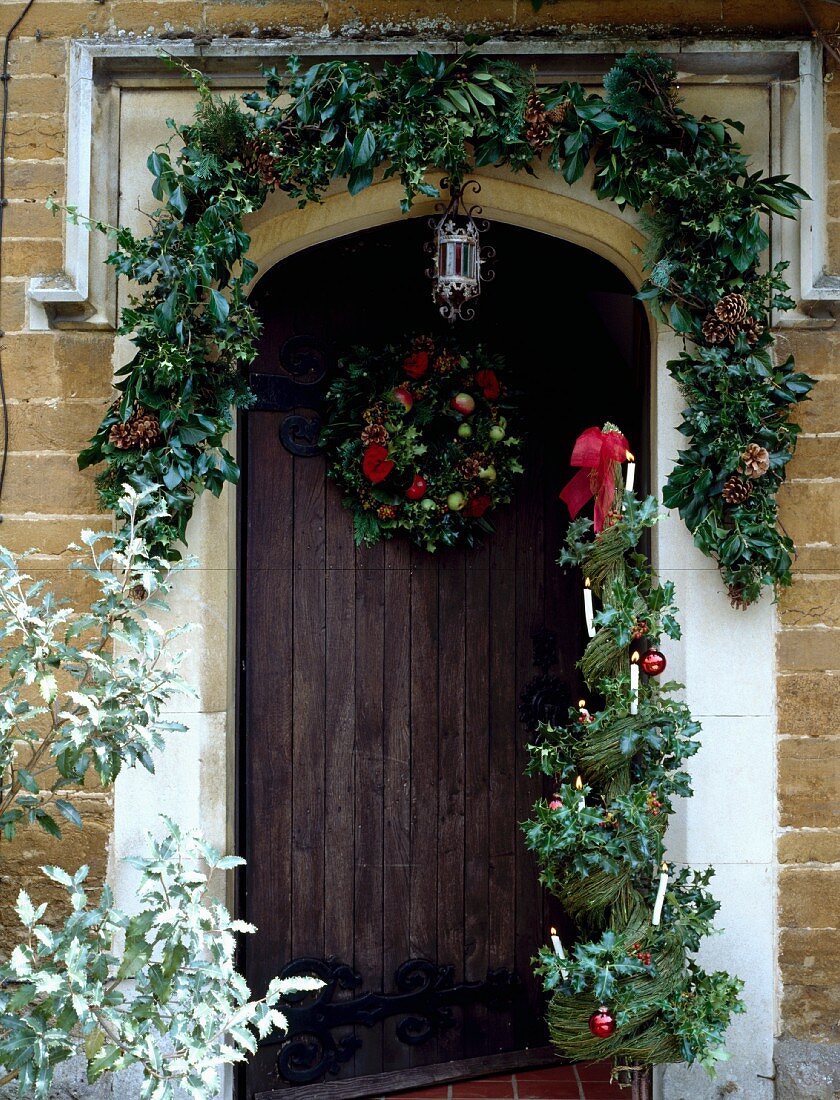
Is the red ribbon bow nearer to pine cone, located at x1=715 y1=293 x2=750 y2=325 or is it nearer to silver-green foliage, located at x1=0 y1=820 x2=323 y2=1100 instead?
pine cone, located at x1=715 y1=293 x2=750 y2=325

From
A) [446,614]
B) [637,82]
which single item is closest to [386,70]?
[637,82]

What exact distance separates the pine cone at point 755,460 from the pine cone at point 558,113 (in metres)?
1.11

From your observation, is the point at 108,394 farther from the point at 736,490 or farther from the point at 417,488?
the point at 736,490

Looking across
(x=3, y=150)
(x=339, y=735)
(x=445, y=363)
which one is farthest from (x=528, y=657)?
(x=3, y=150)

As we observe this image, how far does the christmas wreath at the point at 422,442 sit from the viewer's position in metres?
4.01

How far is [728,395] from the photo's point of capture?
337cm

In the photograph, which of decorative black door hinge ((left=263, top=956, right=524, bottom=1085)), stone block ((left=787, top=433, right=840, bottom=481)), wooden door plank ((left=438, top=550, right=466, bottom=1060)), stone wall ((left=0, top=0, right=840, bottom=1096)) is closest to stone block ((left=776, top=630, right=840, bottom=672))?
stone wall ((left=0, top=0, right=840, bottom=1096))

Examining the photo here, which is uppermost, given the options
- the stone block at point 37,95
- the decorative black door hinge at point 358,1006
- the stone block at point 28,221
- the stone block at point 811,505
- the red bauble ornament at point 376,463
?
the stone block at point 37,95

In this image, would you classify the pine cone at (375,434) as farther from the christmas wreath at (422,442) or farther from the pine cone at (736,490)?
the pine cone at (736,490)

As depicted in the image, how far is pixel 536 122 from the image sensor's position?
3420 millimetres

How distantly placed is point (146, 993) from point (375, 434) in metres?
1.94

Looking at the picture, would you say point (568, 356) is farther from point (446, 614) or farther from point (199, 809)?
point (199, 809)

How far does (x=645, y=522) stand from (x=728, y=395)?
21.5 inches

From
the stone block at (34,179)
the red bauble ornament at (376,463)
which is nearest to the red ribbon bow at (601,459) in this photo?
the red bauble ornament at (376,463)
